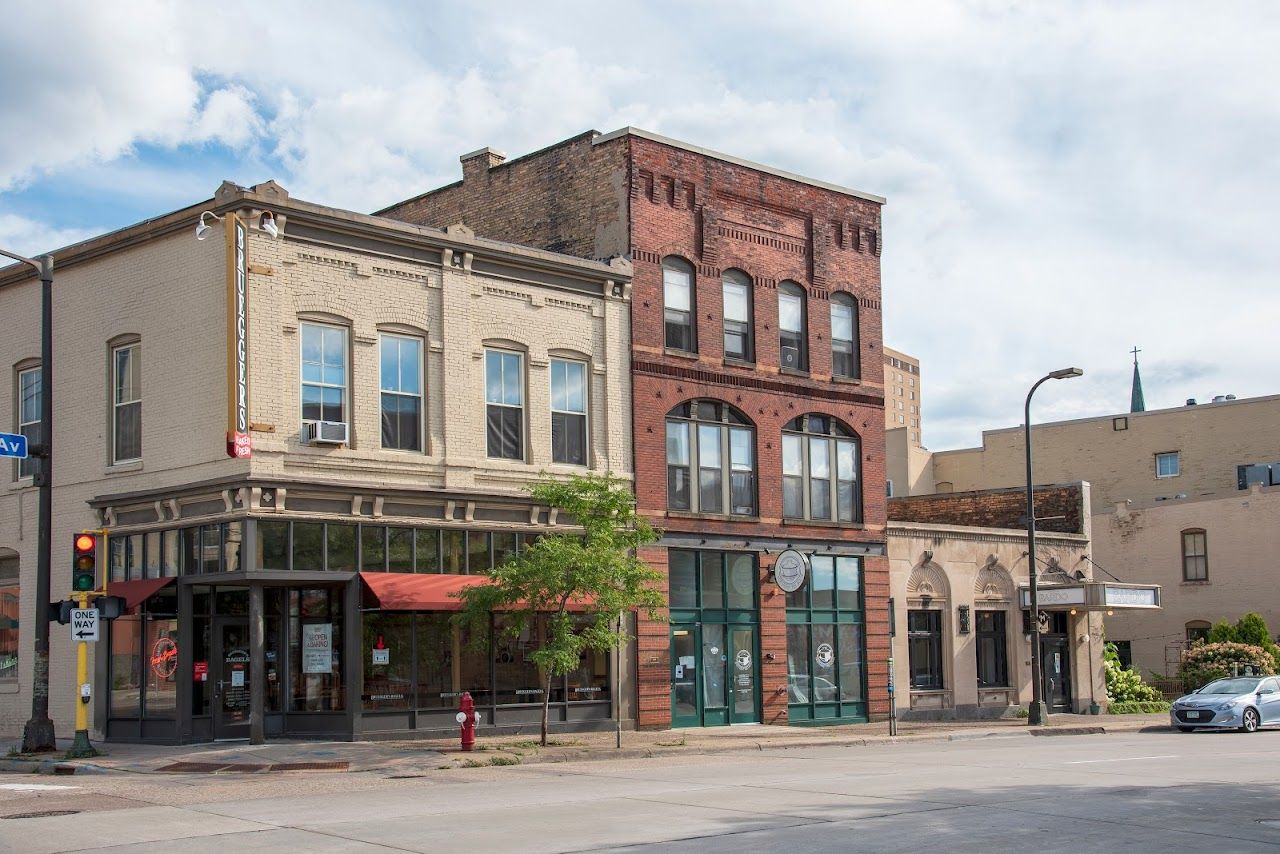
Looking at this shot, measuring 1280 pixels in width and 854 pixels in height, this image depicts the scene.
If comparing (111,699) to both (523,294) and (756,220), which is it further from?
(756,220)

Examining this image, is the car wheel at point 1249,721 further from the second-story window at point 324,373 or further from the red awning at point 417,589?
the second-story window at point 324,373

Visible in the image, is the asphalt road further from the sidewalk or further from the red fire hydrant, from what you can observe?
the red fire hydrant

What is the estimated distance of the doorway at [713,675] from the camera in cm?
3139

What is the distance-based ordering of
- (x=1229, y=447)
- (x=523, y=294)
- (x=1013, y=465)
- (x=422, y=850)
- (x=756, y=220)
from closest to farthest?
(x=422, y=850), (x=523, y=294), (x=756, y=220), (x=1229, y=447), (x=1013, y=465)

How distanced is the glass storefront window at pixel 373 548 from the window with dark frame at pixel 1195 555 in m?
37.5

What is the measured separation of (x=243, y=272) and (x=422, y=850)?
14.1 meters

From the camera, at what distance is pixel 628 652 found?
3055 cm

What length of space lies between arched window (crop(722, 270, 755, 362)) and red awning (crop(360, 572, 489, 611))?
932 cm

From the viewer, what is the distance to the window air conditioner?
25375 mm

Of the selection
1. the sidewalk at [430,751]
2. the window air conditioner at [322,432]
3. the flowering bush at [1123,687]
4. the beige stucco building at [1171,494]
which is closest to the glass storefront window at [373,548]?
the window air conditioner at [322,432]

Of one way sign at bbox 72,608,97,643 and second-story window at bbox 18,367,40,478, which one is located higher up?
second-story window at bbox 18,367,40,478

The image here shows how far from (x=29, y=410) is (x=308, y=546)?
7.85m

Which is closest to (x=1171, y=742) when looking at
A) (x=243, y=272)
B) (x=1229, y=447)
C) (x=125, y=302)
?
(x=243, y=272)

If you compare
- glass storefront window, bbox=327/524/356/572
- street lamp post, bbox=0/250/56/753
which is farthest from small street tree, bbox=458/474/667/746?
street lamp post, bbox=0/250/56/753
